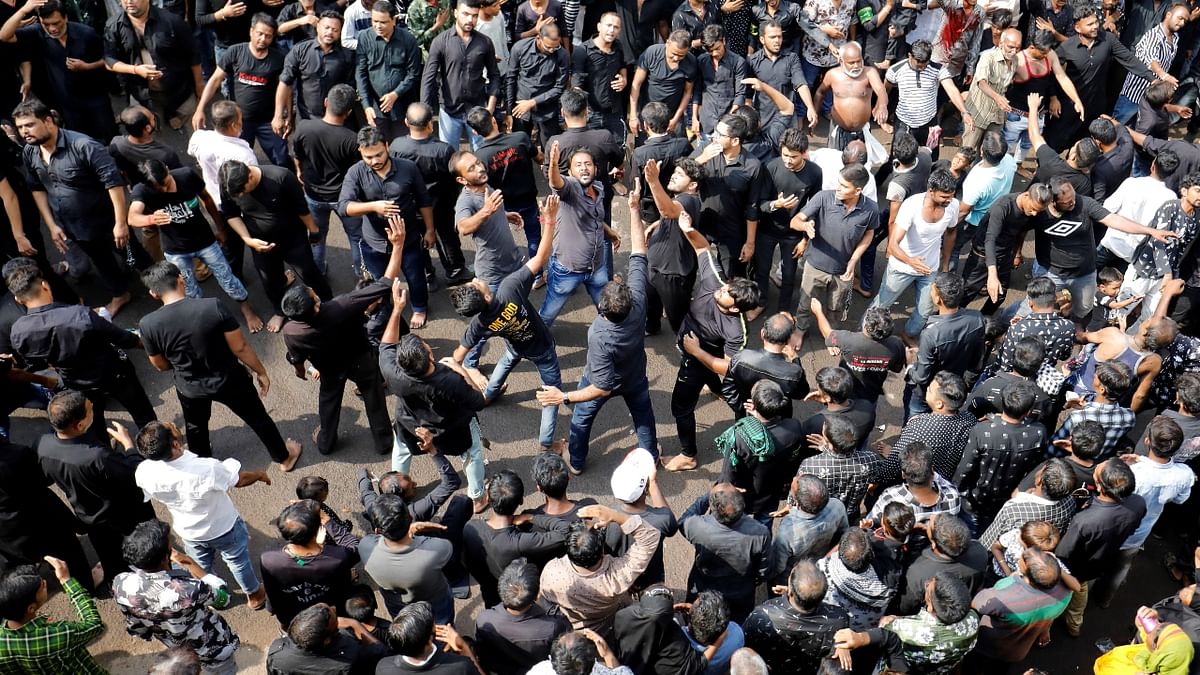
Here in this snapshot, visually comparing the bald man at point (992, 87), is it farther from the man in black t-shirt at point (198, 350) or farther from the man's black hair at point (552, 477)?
the man in black t-shirt at point (198, 350)

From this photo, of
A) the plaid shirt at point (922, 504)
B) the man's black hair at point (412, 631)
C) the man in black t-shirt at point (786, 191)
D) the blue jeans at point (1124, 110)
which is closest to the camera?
the man's black hair at point (412, 631)

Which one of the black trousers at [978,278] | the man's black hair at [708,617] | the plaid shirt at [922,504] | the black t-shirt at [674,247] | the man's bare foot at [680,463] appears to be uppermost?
the black t-shirt at [674,247]

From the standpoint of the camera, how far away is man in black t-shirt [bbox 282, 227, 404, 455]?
6.70 m

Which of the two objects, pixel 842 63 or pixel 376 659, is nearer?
pixel 376 659

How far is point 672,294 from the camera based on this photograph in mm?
8125

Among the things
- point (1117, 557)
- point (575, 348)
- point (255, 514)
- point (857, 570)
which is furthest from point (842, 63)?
point (255, 514)

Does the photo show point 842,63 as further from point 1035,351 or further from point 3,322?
point 3,322

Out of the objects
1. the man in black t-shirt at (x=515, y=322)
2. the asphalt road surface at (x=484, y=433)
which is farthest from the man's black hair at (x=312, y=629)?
the man in black t-shirt at (x=515, y=322)

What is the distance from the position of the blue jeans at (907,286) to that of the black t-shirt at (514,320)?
2944mm

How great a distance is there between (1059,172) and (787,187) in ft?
8.09

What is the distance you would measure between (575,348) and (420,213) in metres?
1.77

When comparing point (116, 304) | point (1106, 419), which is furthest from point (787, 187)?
point (116, 304)

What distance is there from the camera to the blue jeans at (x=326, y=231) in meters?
8.34

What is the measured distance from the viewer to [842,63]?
31.2 ft
